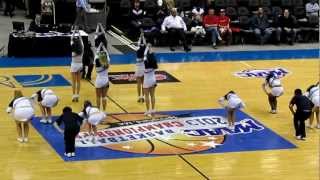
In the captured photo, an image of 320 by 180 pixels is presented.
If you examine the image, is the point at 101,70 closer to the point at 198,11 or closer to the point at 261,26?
the point at 198,11

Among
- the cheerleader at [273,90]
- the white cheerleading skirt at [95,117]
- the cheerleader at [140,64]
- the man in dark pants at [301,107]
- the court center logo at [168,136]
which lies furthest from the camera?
the cheerleader at [273,90]

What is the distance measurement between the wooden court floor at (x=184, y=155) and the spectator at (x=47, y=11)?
6.07 meters

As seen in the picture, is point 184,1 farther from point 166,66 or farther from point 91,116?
point 91,116

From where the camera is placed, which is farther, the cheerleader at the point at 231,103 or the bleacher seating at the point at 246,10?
the bleacher seating at the point at 246,10

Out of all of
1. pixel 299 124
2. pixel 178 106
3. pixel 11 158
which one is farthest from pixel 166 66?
pixel 11 158

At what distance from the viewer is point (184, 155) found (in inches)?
616

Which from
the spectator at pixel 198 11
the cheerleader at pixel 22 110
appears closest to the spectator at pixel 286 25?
the spectator at pixel 198 11

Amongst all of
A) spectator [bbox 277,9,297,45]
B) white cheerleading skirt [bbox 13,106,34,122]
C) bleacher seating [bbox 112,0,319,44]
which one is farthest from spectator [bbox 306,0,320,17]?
white cheerleading skirt [bbox 13,106,34,122]

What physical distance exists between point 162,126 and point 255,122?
2.36 meters

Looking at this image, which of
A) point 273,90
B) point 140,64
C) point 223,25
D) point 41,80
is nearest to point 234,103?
point 273,90

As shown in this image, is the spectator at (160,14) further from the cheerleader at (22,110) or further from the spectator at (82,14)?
the cheerleader at (22,110)

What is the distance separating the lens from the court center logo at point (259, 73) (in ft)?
76.7

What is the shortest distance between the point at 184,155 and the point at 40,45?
446 inches

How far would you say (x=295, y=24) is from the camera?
2888cm
